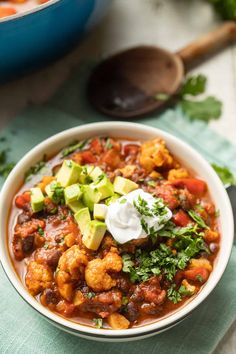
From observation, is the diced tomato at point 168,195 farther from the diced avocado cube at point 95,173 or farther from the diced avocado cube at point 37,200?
the diced avocado cube at point 37,200

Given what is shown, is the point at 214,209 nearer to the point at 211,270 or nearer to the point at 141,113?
the point at 211,270

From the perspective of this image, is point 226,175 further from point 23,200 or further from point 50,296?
point 50,296

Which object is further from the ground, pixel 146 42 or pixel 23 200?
pixel 23 200

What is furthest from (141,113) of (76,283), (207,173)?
(76,283)

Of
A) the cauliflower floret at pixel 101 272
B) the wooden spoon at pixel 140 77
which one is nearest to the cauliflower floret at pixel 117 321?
the cauliflower floret at pixel 101 272

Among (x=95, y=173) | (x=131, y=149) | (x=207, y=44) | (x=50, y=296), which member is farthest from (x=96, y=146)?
(x=207, y=44)

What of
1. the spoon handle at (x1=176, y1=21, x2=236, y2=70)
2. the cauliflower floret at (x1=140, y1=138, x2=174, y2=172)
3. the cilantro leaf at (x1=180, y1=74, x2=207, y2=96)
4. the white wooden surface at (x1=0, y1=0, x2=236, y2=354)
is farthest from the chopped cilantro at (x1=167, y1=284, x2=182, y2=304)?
the spoon handle at (x1=176, y1=21, x2=236, y2=70)
